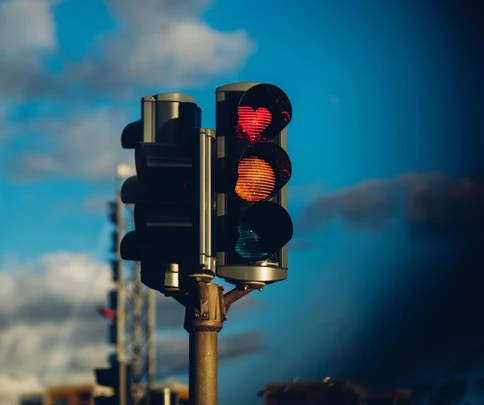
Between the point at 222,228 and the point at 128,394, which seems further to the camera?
the point at 128,394

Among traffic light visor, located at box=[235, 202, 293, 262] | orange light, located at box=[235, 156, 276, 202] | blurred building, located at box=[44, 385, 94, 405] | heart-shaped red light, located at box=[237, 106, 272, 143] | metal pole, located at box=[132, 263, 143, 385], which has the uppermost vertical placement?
metal pole, located at box=[132, 263, 143, 385]

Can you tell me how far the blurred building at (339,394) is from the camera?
8.96 metres

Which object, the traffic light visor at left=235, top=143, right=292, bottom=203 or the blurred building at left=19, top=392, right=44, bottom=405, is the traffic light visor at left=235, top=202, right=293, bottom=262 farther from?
the blurred building at left=19, top=392, right=44, bottom=405

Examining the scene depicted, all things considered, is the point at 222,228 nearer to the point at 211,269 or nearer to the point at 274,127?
the point at 211,269

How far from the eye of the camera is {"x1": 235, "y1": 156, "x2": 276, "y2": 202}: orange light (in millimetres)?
5633

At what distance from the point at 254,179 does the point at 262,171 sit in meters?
0.05

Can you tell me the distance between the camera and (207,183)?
549 centimetres

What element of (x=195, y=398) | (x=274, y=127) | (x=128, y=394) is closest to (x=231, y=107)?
(x=274, y=127)

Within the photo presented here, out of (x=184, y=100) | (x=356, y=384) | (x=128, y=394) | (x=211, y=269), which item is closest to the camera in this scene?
(x=211, y=269)

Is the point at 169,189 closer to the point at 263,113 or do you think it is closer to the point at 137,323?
the point at 263,113

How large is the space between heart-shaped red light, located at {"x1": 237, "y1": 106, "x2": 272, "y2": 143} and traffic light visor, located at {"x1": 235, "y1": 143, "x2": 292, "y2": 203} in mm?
87

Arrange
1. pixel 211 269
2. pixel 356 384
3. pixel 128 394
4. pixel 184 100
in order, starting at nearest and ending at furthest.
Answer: pixel 211 269 < pixel 184 100 < pixel 128 394 < pixel 356 384

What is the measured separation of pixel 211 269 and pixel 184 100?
93cm

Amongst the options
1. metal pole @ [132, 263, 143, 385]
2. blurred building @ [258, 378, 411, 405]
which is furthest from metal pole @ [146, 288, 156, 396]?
blurred building @ [258, 378, 411, 405]
